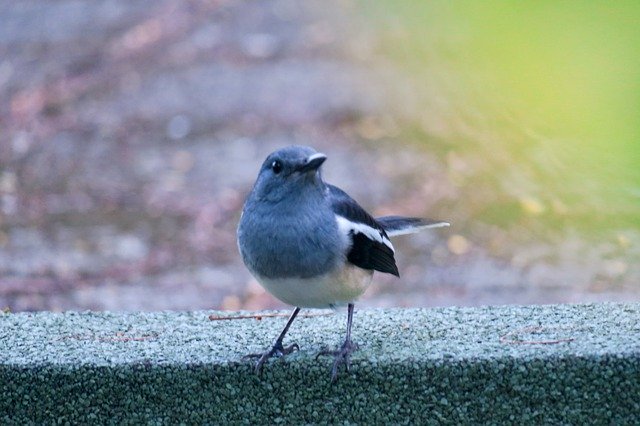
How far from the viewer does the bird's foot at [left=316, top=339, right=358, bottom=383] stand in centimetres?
258

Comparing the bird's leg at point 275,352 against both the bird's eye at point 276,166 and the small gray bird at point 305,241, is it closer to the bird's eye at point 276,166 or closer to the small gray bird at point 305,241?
the small gray bird at point 305,241

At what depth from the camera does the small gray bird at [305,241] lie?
261 centimetres

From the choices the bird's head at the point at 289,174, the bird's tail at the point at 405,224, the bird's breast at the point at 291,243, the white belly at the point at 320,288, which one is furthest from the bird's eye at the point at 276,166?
the bird's tail at the point at 405,224

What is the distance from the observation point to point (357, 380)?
260 cm

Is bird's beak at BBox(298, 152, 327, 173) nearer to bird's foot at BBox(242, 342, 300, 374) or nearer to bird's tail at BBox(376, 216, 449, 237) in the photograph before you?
bird's foot at BBox(242, 342, 300, 374)

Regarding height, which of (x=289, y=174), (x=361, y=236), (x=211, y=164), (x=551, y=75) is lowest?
(x=211, y=164)

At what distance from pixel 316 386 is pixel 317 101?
23.4 ft

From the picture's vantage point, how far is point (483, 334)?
2.84 meters

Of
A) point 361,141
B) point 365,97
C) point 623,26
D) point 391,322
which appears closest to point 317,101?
point 365,97

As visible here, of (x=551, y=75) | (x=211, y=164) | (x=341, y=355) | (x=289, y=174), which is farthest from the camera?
(x=211, y=164)

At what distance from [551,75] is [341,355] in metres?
2.14

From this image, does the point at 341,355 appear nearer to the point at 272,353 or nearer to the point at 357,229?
the point at 272,353

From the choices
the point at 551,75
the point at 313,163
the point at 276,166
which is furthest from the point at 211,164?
the point at 551,75

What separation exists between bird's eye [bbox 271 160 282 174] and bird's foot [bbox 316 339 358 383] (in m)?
0.55
